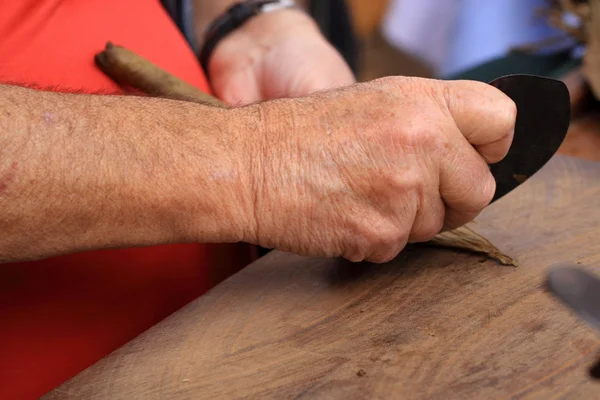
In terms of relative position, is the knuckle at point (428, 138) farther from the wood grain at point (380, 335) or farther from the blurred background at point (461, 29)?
the blurred background at point (461, 29)

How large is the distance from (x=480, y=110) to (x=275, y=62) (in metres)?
0.53

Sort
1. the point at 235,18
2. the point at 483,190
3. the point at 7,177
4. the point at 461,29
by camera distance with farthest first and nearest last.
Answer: the point at 461,29
the point at 235,18
the point at 483,190
the point at 7,177

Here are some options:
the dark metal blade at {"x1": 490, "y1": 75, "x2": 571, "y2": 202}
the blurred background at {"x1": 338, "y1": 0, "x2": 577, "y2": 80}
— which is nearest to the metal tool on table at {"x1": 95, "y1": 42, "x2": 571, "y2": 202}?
the dark metal blade at {"x1": 490, "y1": 75, "x2": 571, "y2": 202}

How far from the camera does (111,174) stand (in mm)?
616

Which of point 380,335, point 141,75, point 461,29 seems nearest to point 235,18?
point 141,75

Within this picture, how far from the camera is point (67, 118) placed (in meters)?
0.62

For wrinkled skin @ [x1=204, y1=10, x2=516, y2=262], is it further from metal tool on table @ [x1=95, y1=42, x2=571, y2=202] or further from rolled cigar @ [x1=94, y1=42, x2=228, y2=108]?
rolled cigar @ [x1=94, y1=42, x2=228, y2=108]

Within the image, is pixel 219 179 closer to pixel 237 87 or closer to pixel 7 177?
pixel 7 177

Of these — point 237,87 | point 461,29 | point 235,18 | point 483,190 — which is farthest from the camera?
point 461,29

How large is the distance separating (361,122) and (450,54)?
5.18ft

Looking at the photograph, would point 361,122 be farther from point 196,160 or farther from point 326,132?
point 196,160

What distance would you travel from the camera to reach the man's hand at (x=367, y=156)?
2.13ft

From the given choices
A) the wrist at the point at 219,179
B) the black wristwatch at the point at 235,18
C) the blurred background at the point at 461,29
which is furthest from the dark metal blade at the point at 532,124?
the blurred background at the point at 461,29

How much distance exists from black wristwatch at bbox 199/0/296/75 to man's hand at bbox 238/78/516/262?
1.86 ft
